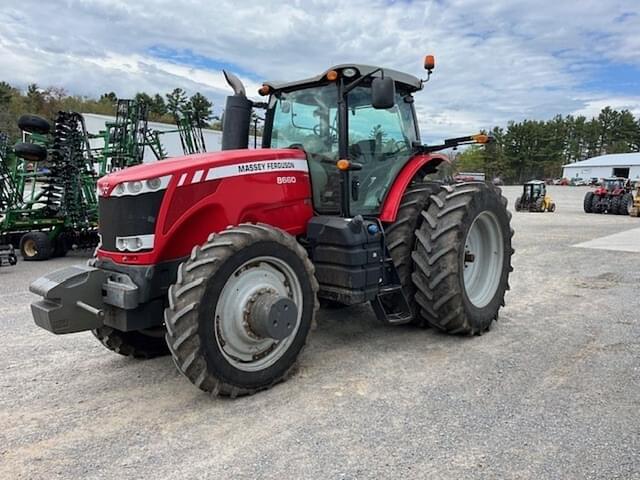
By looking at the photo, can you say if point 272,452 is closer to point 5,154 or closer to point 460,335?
point 460,335

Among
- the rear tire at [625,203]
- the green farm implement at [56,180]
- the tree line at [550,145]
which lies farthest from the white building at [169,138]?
the tree line at [550,145]

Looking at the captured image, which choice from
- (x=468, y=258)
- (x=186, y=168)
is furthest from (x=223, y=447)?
(x=468, y=258)

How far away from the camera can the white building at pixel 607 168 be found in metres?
66.3

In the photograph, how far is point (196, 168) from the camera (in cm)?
340

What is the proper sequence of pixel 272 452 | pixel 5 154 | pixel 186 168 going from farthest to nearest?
pixel 5 154
pixel 186 168
pixel 272 452

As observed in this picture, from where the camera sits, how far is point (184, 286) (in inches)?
119

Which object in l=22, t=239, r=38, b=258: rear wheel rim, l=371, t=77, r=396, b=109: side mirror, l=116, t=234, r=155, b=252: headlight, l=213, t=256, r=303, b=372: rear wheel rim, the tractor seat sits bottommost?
l=22, t=239, r=38, b=258: rear wheel rim

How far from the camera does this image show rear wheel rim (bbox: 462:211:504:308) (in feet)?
16.5

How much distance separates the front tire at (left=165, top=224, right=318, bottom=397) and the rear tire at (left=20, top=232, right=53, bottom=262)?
8.34 meters


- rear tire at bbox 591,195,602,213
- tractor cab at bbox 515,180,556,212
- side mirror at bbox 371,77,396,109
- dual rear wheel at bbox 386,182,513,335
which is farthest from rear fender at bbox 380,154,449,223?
rear tire at bbox 591,195,602,213

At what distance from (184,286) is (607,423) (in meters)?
2.66

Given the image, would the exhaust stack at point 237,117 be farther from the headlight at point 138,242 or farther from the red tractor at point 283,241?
the headlight at point 138,242

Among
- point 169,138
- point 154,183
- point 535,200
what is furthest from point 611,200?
point 154,183

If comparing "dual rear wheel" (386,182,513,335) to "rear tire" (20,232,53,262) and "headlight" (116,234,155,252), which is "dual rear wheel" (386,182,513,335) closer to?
"headlight" (116,234,155,252)
